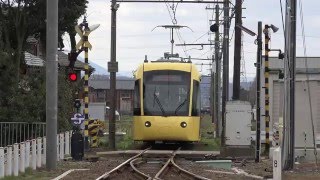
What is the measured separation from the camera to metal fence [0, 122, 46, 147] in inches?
920

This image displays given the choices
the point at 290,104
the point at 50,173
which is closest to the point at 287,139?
the point at 290,104

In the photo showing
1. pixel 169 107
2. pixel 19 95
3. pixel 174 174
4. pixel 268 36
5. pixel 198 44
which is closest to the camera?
pixel 174 174

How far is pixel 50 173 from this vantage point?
16.8 meters

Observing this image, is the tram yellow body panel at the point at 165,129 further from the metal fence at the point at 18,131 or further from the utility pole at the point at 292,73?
the utility pole at the point at 292,73

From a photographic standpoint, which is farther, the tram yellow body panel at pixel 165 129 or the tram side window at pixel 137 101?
the tram side window at pixel 137 101

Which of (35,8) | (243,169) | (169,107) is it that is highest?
(35,8)

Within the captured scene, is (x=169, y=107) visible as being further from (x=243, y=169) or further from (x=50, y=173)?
(x=50, y=173)

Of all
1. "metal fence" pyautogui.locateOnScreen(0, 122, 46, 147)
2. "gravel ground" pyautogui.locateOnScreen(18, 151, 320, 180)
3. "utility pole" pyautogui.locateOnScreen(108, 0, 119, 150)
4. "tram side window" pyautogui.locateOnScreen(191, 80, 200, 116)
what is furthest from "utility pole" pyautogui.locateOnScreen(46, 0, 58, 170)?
"utility pole" pyautogui.locateOnScreen(108, 0, 119, 150)

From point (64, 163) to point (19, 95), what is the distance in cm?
892

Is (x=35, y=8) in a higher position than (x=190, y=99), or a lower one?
higher

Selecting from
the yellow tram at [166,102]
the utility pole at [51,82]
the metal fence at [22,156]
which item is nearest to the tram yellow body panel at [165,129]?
the yellow tram at [166,102]

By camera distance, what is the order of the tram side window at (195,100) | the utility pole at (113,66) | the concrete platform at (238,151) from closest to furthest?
the concrete platform at (238,151)
the tram side window at (195,100)
the utility pole at (113,66)

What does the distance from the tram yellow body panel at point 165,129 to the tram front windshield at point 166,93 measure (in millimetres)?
235

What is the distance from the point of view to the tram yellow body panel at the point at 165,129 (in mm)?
25109
